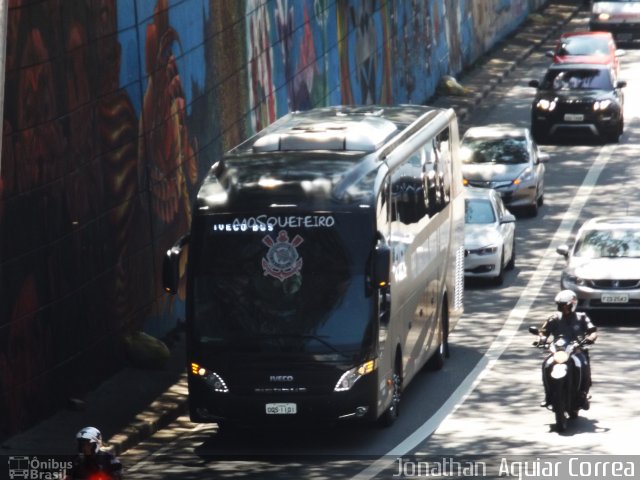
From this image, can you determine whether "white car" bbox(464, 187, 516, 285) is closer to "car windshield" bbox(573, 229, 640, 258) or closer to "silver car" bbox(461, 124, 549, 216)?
"car windshield" bbox(573, 229, 640, 258)

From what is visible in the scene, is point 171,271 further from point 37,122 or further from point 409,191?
point 409,191

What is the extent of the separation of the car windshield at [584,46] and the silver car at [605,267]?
22.7 metres

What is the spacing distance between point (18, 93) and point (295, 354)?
430 cm

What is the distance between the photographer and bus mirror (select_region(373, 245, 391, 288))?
66.5 feet

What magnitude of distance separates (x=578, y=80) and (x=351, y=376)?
2694cm

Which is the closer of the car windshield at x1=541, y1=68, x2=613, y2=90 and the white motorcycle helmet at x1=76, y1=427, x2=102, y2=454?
the white motorcycle helmet at x1=76, y1=427, x2=102, y2=454

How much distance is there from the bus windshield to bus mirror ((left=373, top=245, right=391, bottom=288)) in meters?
0.25

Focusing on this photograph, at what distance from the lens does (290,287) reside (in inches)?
808

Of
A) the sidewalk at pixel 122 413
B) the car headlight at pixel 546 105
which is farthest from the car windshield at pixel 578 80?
the sidewalk at pixel 122 413

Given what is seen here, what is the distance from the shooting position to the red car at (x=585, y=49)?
169 feet

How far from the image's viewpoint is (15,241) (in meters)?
20.9

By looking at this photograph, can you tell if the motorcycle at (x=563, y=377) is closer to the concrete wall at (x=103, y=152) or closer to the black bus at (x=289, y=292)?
the black bus at (x=289, y=292)

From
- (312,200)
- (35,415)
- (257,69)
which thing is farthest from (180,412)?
(257,69)

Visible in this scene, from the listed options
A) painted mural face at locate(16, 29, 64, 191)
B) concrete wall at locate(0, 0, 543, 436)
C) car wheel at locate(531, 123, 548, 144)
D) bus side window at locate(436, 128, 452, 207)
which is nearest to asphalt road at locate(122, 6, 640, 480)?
concrete wall at locate(0, 0, 543, 436)
